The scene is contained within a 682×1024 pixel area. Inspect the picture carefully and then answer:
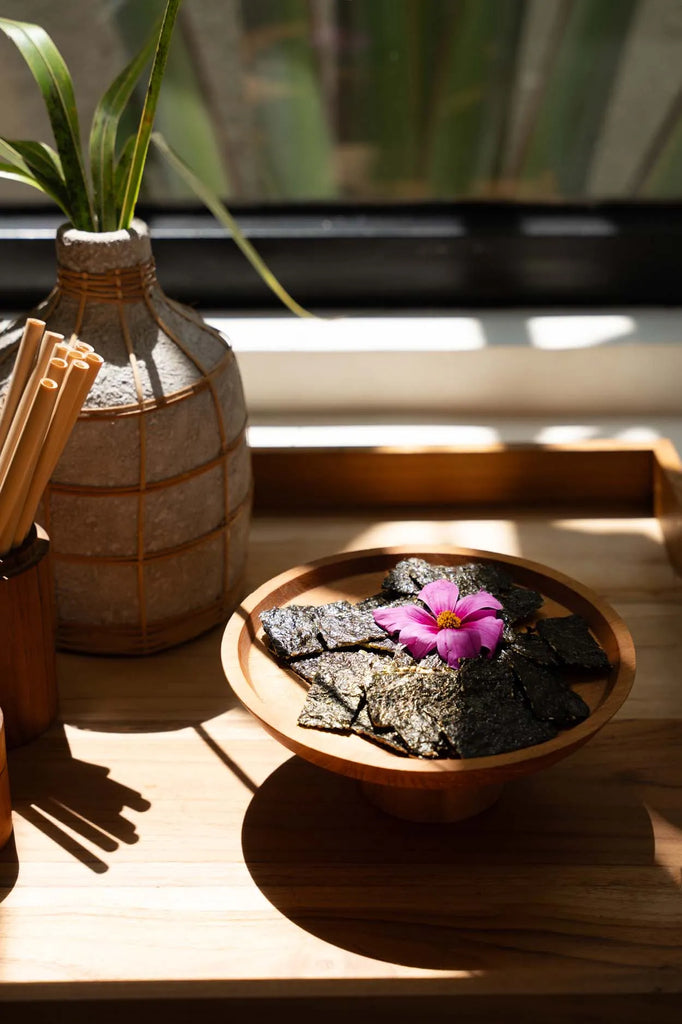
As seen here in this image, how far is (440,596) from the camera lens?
0.79 metres

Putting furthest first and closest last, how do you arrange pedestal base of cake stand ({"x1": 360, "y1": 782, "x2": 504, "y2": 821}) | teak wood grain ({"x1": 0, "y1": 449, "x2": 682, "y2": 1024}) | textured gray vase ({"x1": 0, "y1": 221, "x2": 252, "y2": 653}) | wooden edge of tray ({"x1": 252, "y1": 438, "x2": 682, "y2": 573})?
wooden edge of tray ({"x1": 252, "y1": 438, "x2": 682, "y2": 573}) → textured gray vase ({"x1": 0, "y1": 221, "x2": 252, "y2": 653}) → pedestal base of cake stand ({"x1": 360, "y1": 782, "x2": 504, "y2": 821}) → teak wood grain ({"x1": 0, "y1": 449, "x2": 682, "y2": 1024})

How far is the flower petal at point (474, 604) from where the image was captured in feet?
2.54

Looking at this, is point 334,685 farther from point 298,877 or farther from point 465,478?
point 465,478

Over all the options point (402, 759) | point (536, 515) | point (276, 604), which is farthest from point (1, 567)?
point (536, 515)

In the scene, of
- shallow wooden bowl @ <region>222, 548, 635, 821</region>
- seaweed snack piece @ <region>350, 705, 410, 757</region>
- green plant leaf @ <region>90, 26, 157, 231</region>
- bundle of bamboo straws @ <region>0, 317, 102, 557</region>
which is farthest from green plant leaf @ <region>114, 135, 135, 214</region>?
seaweed snack piece @ <region>350, 705, 410, 757</region>

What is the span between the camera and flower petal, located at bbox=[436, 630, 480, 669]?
29.6 inches

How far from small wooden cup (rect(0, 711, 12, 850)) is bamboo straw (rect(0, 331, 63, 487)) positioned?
0.53 ft

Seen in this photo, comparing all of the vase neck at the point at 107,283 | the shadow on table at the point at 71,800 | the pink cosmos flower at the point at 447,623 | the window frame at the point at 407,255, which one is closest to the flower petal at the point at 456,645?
the pink cosmos flower at the point at 447,623

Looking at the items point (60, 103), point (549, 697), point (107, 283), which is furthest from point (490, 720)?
point (60, 103)

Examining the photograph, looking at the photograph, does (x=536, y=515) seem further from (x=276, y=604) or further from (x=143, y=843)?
(x=143, y=843)

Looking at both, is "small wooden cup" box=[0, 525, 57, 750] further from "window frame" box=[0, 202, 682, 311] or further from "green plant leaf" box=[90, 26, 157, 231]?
"window frame" box=[0, 202, 682, 311]

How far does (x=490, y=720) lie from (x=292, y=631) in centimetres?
16

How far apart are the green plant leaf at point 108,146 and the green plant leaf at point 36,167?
1.0 inches

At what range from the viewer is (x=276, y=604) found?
0.83 metres
